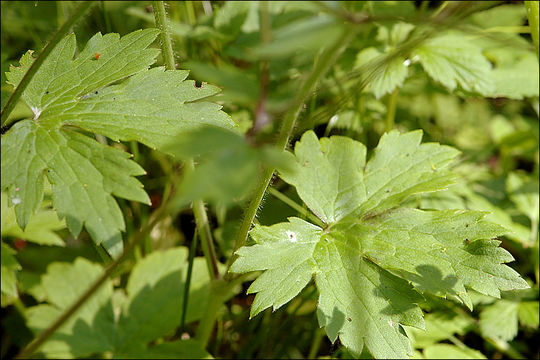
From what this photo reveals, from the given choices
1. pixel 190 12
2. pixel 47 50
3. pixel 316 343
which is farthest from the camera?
pixel 190 12

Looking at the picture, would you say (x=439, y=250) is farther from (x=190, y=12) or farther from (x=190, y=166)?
(x=190, y=12)

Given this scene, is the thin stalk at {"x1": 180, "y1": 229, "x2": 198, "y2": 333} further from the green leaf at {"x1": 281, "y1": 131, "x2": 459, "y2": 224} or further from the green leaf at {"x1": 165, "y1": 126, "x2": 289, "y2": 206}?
the green leaf at {"x1": 165, "y1": 126, "x2": 289, "y2": 206}

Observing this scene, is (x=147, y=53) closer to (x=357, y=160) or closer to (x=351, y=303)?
(x=357, y=160)

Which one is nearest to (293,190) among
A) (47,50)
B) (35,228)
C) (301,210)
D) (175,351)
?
(301,210)

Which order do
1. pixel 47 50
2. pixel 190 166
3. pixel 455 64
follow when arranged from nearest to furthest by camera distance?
pixel 47 50, pixel 190 166, pixel 455 64

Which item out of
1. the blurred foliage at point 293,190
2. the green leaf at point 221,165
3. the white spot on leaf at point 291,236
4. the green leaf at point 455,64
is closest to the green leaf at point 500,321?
the blurred foliage at point 293,190

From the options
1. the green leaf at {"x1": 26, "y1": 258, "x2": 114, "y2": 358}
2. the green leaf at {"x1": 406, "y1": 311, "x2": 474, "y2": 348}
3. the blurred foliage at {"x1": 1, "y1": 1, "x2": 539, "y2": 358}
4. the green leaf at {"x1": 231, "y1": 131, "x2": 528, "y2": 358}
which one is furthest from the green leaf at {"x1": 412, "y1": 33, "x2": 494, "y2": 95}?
the green leaf at {"x1": 26, "y1": 258, "x2": 114, "y2": 358}

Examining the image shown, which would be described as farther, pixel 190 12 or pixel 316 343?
pixel 190 12
